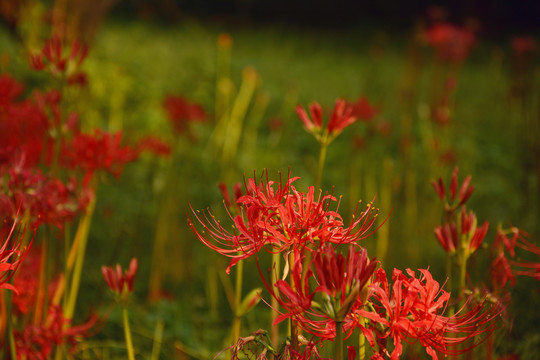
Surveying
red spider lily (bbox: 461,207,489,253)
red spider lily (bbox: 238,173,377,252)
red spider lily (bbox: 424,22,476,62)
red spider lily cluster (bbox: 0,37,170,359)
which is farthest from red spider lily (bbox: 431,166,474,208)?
red spider lily (bbox: 424,22,476,62)

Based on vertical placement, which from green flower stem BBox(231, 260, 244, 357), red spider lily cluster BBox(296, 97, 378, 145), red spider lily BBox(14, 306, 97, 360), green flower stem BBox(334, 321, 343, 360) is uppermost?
red spider lily cluster BBox(296, 97, 378, 145)

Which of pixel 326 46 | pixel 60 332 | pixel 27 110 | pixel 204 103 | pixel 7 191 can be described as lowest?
pixel 60 332

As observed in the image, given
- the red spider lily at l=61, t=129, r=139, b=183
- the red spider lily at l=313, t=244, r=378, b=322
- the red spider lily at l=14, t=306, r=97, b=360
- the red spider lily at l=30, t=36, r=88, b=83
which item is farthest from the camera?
the red spider lily at l=61, t=129, r=139, b=183

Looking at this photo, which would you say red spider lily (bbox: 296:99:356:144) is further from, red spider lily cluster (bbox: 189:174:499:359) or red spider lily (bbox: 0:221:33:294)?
red spider lily (bbox: 0:221:33:294)

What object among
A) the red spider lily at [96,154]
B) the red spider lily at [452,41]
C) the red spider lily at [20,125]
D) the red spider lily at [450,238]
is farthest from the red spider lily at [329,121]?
the red spider lily at [452,41]

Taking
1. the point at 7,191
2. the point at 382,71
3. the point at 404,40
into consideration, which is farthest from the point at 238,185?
the point at 404,40

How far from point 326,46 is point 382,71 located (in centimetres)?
228

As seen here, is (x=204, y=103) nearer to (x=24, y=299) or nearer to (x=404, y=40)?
(x=24, y=299)

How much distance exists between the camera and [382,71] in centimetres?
839

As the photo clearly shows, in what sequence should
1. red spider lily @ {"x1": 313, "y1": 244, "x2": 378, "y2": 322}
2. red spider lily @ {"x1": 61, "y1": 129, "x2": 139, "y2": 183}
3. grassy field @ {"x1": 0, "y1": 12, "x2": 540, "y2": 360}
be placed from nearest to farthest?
red spider lily @ {"x1": 313, "y1": 244, "x2": 378, "y2": 322}
red spider lily @ {"x1": 61, "y1": 129, "x2": 139, "y2": 183}
grassy field @ {"x1": 0, "y1": 12, "x2": 540, "y2": 360}

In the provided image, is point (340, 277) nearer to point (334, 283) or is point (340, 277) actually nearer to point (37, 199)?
point (334, 283)

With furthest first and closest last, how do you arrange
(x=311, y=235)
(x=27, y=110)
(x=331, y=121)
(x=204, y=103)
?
1. (x=204, y=103)
2. (x=27, y=110)
3. (x=331, y=121)
4. (x=311, y=235)

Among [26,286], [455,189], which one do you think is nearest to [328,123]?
[455,189]

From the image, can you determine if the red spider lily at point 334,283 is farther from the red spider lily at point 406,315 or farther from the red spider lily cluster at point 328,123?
the red spider lily cluster at point 328,123
